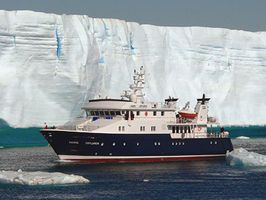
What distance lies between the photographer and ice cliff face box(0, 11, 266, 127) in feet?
209

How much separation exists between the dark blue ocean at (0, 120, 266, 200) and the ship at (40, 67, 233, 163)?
104cm

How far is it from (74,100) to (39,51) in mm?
6797

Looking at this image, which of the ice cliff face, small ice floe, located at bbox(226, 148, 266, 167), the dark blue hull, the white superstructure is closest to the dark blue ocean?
small ice floe, located at bbox(226, 148, 266, 167)

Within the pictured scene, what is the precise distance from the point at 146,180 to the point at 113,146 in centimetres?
845

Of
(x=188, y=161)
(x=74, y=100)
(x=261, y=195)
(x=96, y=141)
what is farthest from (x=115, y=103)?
(x=74, y=100)

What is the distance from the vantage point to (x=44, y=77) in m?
64.6

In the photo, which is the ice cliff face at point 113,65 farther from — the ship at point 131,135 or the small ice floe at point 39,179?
the small ice floe at point 39,179

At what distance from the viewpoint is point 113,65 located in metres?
74.1

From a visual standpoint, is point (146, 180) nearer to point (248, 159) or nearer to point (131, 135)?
point (131, 135)

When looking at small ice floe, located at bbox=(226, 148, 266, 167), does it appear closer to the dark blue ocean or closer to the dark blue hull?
the dark blue ocean

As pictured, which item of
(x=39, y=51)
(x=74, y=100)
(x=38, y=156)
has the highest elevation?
(x=39, y=51)

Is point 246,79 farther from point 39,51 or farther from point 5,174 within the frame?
point 5,174

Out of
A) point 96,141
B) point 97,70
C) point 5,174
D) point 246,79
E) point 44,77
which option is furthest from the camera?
point 246,79

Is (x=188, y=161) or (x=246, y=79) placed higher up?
(x=246, y=79)
